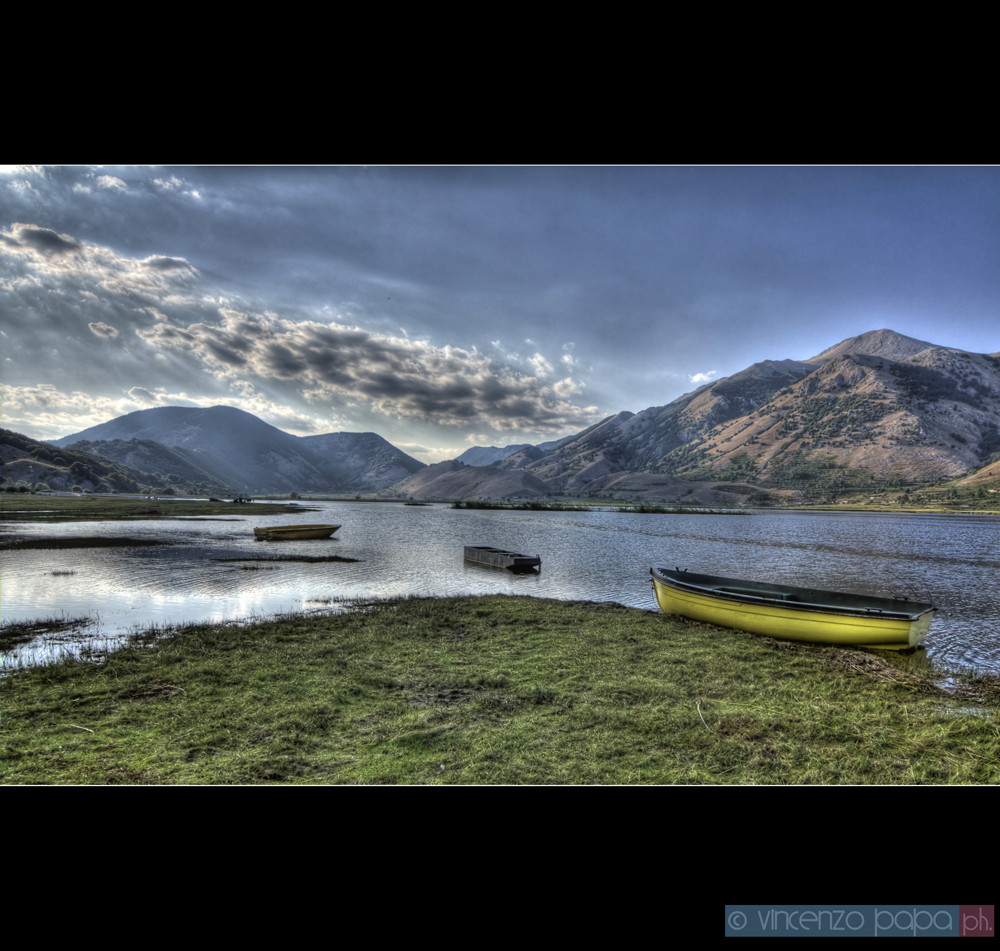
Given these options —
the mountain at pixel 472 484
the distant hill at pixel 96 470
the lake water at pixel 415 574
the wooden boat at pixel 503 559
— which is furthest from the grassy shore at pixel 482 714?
the mountain at pixel 472 484

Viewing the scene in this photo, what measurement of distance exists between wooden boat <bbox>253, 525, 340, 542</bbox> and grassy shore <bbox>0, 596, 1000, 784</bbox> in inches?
821

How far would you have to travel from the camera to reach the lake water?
1077 cm

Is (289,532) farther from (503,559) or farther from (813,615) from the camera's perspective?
(813,615)

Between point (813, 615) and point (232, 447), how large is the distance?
17364 cm

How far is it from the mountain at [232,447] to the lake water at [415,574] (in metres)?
120

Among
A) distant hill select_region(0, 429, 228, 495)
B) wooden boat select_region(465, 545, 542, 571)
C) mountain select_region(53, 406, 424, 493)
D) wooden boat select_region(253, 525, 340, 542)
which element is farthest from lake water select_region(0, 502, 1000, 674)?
mountain select_region(53, 406, 424, 493)

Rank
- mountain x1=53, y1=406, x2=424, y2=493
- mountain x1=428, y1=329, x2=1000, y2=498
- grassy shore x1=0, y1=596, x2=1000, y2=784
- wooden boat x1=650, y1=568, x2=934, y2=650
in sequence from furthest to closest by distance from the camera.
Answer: mountain x1=53, y1=406, x2=424, y2=493, mountain x1=428, y1=329, x2=1000, y2=498, wooden boat x1=650, y1=568, x2=934, y2=650, grassy shore x1=0, y1=596, x2=1000, y2=784

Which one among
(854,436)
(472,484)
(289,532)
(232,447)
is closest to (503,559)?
(289,532)

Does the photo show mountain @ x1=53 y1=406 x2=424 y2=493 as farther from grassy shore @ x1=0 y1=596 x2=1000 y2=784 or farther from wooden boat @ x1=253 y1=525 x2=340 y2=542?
grassy shore @ x1=0 y1=596 x2=1000 y2=784

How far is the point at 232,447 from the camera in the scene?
155 meters

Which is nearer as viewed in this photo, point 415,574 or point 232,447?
point 415,574
